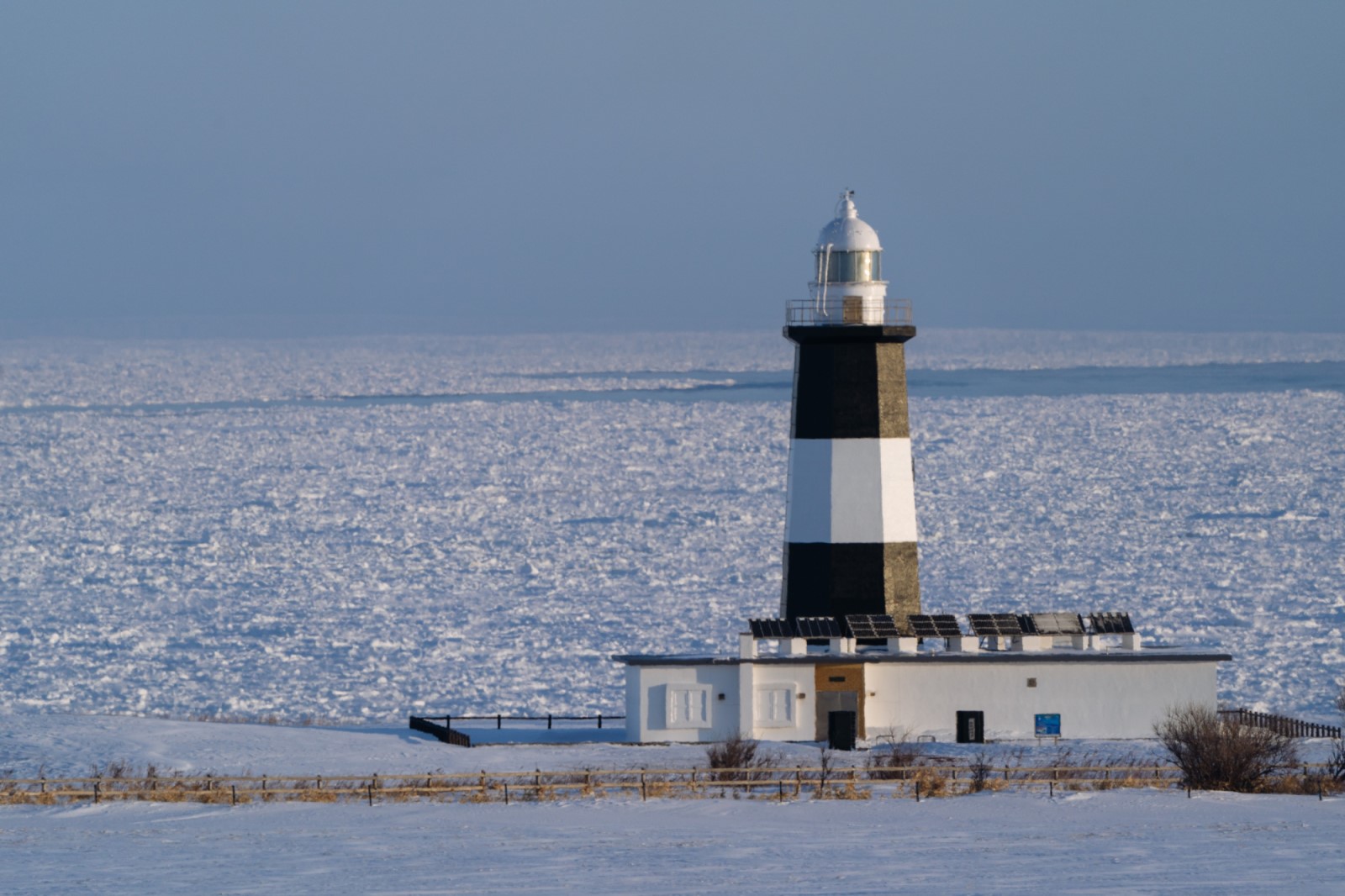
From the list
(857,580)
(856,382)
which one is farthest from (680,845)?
(856,382)

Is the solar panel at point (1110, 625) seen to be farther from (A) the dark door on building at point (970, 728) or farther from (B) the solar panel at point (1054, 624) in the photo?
(A) the dark door on building at point (970, 728)

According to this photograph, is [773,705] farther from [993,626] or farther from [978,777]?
[978,777]

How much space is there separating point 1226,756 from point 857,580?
18.8ft

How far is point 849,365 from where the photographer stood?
1130 inches

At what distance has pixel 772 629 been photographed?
28141 millimetres

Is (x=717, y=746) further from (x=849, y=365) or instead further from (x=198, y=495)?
(x=198, y=495)

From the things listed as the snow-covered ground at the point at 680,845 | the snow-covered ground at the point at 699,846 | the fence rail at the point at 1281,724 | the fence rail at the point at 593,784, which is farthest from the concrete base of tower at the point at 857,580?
the snow-covered ground at the point at 699,846

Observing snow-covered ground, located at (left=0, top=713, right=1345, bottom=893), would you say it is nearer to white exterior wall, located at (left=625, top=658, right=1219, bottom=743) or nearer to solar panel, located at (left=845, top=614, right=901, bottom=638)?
white exterior wall, located at (left=625, top=658, right=1219, bottom=743)

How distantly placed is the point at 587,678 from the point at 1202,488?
39.8 metres

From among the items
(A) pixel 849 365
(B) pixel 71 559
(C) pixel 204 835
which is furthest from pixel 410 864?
(B) pixel 71 559

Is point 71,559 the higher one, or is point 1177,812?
point 71,559

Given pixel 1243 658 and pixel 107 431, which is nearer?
pixel 1243 658

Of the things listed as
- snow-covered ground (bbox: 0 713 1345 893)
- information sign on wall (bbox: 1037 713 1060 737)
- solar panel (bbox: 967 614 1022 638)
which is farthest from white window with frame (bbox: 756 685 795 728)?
information sign on wall (bbox: 1037 713 1060 737)

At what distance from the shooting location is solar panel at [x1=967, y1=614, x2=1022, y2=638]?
28.5 m
